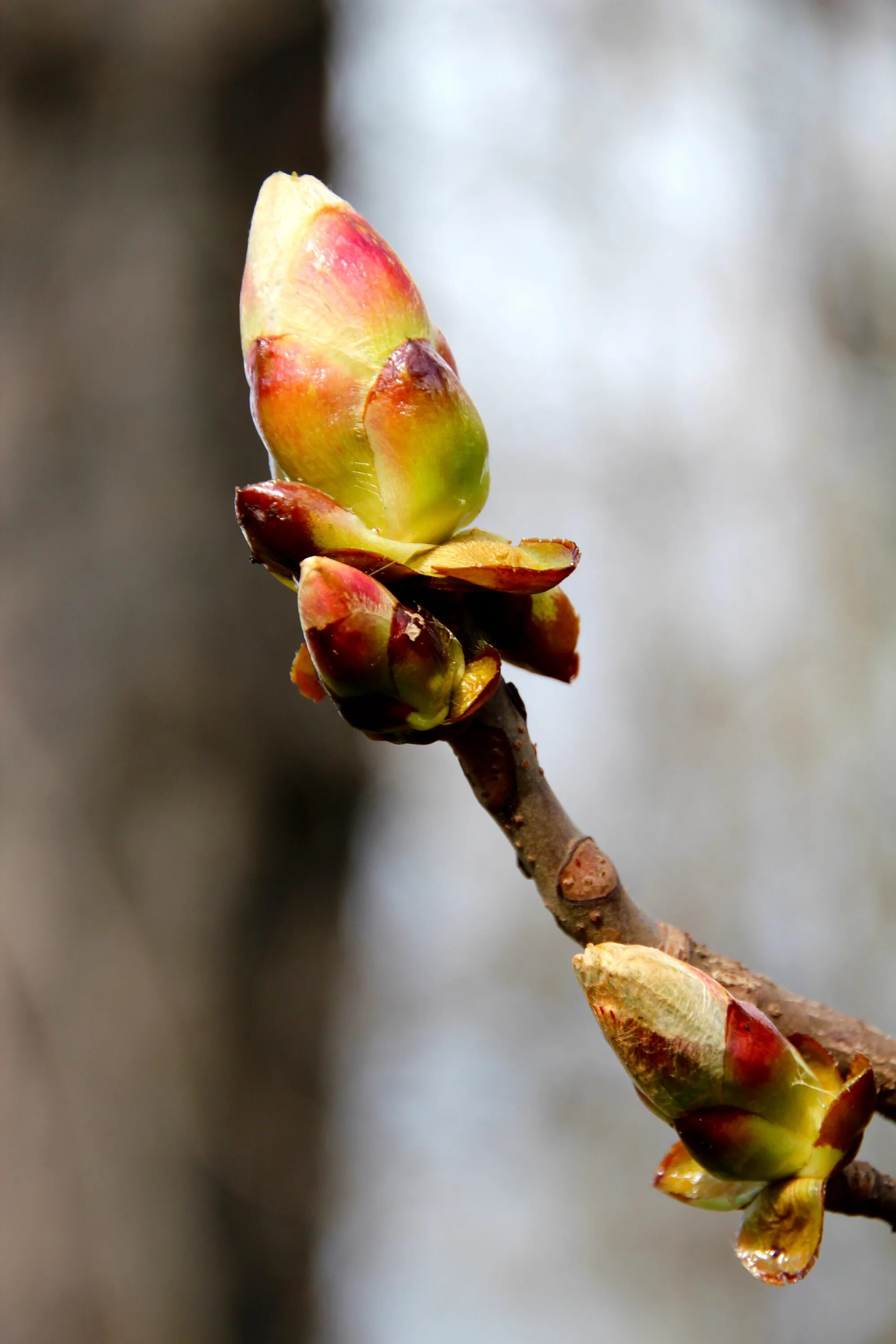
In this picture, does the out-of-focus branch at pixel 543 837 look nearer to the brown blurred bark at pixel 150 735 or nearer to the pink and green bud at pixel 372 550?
the pink and green bud at pixel 372 550

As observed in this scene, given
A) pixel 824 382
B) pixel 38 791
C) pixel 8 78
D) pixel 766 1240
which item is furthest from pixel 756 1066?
pixel 824 382

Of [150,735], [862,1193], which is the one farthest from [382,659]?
[150,735]

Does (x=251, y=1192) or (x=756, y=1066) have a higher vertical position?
(x=756, y=1066)

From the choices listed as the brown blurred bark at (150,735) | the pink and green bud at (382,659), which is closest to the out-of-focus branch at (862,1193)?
the pink and green bud at (382,659)

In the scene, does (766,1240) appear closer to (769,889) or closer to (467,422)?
(467,422)

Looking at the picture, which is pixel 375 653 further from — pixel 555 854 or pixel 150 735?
pixel 150 735

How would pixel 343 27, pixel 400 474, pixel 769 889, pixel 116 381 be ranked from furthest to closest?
A: pixel 769 889 → pixel 343 27 → pixel 116 381 → pixel 400 474
